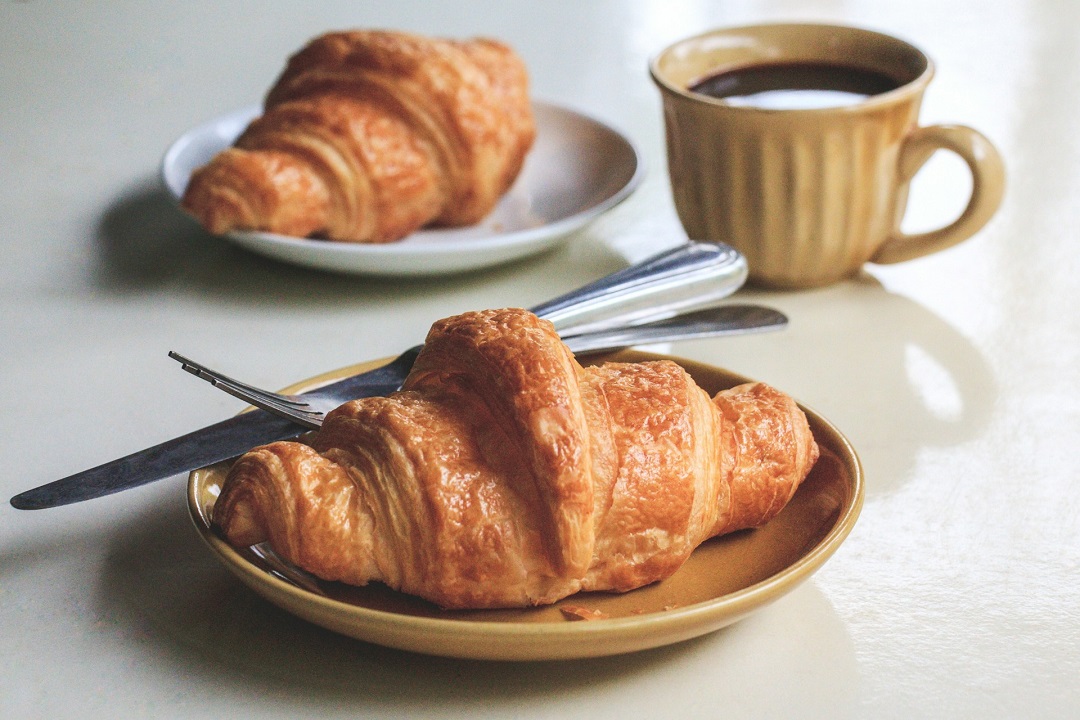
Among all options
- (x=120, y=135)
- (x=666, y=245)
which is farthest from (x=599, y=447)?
(x=120, y=135)

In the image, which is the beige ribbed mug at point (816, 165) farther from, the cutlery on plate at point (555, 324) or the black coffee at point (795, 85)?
the cutlery on plate at point (555, 324)

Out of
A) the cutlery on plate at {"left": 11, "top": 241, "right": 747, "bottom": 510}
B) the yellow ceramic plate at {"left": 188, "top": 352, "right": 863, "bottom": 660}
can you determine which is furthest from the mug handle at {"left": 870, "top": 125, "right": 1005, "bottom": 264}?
the yellow ceramic plate at {"left": 188, "top": 352, "right": 863, "bottom": 660}

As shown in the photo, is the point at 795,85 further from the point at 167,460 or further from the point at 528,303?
the point at 167,460

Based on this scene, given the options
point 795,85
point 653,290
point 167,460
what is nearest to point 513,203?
point 795,85

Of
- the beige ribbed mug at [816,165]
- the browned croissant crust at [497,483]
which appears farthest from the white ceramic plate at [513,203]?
the browned croissant crust at [497,483]

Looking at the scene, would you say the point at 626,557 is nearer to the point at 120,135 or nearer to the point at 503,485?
the point at 503,485

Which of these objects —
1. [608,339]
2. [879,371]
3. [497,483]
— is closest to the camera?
[497,483]
